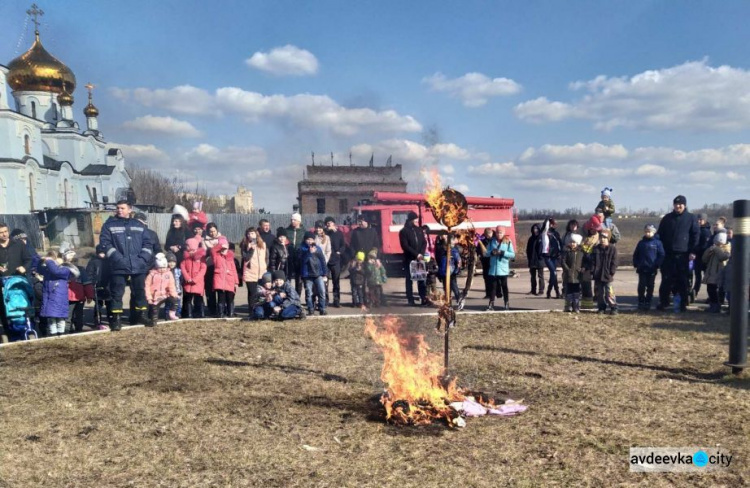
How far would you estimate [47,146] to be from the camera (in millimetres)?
48656

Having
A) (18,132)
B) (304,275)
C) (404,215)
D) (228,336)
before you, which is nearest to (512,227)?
(404,215)

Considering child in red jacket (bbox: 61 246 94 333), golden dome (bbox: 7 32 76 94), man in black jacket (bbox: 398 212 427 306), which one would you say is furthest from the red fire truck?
golden dome (bbox: 7 32 76 94)

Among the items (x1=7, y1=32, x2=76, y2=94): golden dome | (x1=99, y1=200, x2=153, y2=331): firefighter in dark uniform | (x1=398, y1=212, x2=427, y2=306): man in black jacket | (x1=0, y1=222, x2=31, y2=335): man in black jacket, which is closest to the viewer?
(x1=0, y1=222, x2=31, y2=335): man in black jacket

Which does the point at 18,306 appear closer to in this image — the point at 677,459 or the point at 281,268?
the point at 281,268

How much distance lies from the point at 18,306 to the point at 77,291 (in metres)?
0.91

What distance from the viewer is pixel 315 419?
4863 millimetres

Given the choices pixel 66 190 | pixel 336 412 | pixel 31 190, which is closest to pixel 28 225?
pixel 31 190

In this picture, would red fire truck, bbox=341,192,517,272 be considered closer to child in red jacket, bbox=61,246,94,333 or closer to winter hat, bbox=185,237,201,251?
winter hat, bbox=185,237,201,251

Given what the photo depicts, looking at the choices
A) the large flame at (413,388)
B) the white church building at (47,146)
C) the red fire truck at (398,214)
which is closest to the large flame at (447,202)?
the large flame at (413,388)

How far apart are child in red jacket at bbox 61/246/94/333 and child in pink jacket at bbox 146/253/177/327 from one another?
1029 millimetres

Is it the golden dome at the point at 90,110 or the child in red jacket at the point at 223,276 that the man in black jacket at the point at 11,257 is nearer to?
the child in red jacket at the point at 223,276

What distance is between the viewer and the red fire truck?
1739cm

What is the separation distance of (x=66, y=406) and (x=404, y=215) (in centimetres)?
1396

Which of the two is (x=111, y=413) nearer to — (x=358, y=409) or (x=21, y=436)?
(x=21, y=436)
